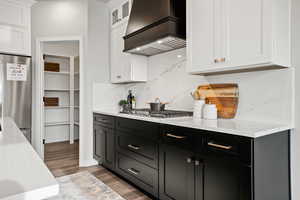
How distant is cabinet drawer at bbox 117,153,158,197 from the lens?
2.06 metres

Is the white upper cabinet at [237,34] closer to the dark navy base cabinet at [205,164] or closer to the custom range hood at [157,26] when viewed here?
the custom range hood at [157,26]

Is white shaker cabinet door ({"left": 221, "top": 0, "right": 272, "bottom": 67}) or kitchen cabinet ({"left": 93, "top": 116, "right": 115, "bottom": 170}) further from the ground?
white shaker cabinet door ({"left": 221, "top": 0, "right": 272, "bottom": 67})

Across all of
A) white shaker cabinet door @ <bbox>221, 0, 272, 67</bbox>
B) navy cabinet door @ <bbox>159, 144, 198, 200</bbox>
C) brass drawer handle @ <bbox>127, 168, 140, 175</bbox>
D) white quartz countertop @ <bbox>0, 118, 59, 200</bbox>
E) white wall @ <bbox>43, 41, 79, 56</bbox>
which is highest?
white wall @ <bbox>43, 41, 79, 56</bbox>

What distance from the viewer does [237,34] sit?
161 cm

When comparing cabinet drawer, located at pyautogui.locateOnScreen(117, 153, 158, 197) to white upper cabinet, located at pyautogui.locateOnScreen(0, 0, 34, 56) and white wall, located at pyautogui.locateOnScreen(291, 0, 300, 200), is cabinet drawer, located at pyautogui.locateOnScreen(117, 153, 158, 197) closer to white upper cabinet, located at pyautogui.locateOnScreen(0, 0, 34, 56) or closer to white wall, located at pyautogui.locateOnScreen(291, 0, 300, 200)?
white wall, located at pyautogui.locateOnScreen(291, 0, 300, 200)

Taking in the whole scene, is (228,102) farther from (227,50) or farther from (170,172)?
(170,172)

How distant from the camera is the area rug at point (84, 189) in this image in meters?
2.24

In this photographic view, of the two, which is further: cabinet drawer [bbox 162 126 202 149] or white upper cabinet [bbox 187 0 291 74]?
cabinet drawer [bbox 162 126 202 149]

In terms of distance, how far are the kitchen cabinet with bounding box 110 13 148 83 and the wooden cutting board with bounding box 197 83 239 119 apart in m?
1.19

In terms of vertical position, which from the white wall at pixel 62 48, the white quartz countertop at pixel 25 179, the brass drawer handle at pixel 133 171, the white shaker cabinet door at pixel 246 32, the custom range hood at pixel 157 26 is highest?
the white wall at pixel 62 48

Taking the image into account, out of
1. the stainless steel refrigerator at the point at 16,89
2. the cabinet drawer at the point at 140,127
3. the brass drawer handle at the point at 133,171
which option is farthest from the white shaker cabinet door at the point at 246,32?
the stainless steel refrigerator at the point at 16,89

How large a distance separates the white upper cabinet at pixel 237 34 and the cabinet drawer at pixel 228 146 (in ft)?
2.02

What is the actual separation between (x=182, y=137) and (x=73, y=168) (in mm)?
2255

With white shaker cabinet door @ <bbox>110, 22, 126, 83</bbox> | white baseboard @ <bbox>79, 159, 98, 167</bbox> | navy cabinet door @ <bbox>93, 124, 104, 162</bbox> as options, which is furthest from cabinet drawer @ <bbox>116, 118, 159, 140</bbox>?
white baseboard @ <bbox>79, 159, 98, 167</bbox>
